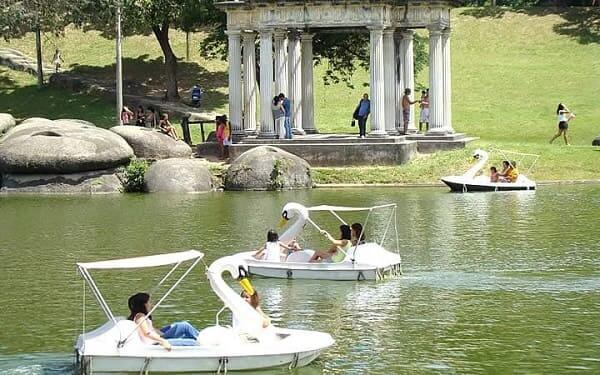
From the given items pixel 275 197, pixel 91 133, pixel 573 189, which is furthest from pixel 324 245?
pixel 91 133

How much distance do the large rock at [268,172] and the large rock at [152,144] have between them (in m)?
2.90

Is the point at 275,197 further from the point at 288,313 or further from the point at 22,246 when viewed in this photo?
the point at 288,313

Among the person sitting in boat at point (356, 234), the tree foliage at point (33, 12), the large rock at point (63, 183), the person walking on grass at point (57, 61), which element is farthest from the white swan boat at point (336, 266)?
the person walking on grass at point (57, 61)

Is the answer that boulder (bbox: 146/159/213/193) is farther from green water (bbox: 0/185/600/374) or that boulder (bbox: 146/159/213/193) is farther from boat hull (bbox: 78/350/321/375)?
boat hull (bbox: 78/350/321/375)

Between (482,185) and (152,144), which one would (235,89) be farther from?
(482,185)

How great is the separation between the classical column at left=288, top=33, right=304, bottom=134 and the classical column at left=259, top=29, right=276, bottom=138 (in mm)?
2359

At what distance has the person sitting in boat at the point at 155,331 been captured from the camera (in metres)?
16.5

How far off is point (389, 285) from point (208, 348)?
7490 mm

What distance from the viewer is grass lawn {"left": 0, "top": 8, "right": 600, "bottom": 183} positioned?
6056 centimetres

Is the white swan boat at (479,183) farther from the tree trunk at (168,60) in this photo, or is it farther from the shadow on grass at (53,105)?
the tree trunk at (168,60)

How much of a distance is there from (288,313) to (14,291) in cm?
566

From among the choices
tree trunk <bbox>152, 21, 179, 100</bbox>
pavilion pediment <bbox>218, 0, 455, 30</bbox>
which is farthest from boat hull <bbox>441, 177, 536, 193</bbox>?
tree trunk <bbox>152, 21, 179, 100</bbox>

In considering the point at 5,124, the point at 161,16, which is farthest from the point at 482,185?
the point at 161,16

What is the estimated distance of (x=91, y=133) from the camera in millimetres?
43562
